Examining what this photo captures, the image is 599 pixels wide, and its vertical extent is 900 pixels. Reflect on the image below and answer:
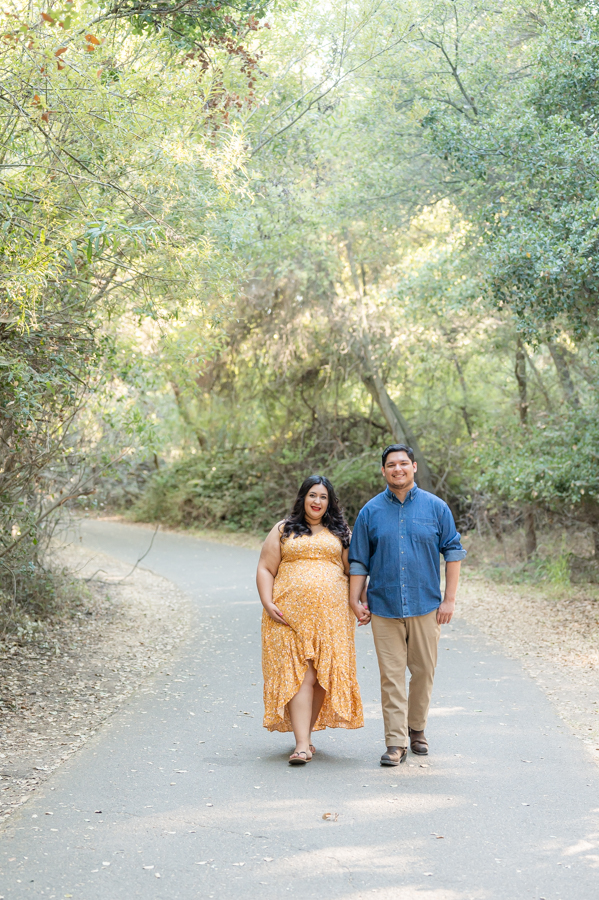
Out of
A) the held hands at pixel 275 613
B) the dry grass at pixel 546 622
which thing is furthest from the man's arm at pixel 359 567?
the dry grass at pixel 546 622

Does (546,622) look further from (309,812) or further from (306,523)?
(309,812)

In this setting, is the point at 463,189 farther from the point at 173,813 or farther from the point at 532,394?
the point at 173,813

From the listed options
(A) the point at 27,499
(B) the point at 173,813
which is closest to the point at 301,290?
(A) the point at 27,499

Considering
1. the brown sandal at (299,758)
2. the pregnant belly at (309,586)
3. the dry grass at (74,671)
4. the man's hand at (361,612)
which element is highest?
the pregnant belly at (309,586)

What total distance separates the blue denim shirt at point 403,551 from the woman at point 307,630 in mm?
162

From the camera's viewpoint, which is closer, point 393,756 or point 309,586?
point 393,756

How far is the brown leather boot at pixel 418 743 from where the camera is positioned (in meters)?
5.62

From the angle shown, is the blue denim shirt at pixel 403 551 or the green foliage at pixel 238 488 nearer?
the blue denim shirt at pixel 403 551

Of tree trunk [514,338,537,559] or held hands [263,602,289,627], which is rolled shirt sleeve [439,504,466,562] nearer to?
held hands [263,602,289,627]

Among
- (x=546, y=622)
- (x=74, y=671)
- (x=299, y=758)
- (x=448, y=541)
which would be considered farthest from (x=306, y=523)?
(x=546, y=622)

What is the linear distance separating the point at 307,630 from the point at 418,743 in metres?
1.05

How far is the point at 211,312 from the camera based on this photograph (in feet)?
34.7

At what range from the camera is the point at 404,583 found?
18.4 feet

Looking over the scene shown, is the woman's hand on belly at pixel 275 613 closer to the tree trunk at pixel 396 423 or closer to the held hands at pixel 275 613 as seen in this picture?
the held hands at pixel 275 613
